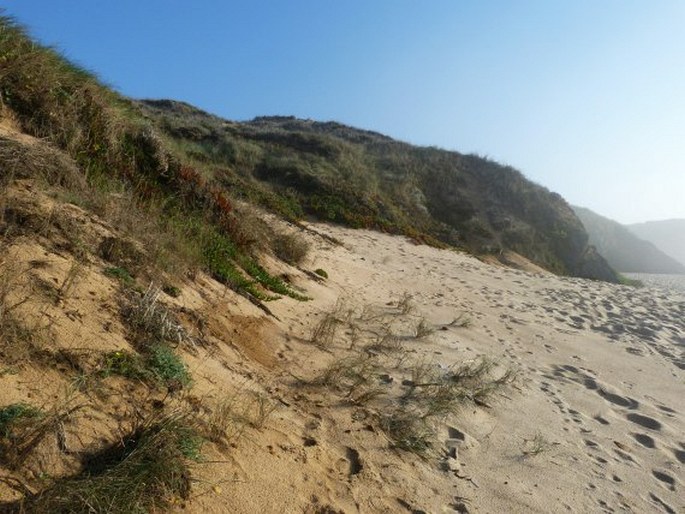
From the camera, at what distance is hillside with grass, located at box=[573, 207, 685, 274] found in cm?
4812

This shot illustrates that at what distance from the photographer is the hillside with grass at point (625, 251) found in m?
48.1

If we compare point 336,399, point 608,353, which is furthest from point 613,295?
point 336,399

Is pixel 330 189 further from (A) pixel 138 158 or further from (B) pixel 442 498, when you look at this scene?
(B) pixel 442 498

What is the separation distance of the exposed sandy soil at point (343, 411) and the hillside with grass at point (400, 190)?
1079cm

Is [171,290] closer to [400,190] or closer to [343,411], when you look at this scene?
[343,411]

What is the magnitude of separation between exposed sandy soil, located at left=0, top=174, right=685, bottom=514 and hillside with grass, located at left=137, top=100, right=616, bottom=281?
1079cm

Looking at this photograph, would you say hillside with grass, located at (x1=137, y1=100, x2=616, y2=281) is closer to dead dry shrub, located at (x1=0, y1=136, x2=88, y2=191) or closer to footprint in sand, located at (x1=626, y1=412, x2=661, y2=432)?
dead dry shrub, located at (x1=0, y1=136, x2=88, y2=191)

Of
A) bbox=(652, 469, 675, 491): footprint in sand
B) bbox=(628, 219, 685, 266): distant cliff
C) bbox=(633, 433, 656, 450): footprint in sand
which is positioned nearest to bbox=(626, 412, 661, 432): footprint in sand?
bbox=(633, 433, 656, 450): footprint in sand

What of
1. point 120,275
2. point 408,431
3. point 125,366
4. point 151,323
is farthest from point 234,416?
point 120,275

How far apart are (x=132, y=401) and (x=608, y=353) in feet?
23.7

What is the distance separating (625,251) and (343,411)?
5570 centimetres

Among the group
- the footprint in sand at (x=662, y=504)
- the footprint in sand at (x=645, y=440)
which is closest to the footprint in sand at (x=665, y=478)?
the footprint in sand at (x=662, y=504)

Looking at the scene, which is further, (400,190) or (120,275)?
(400,190)

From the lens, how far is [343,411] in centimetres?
409
